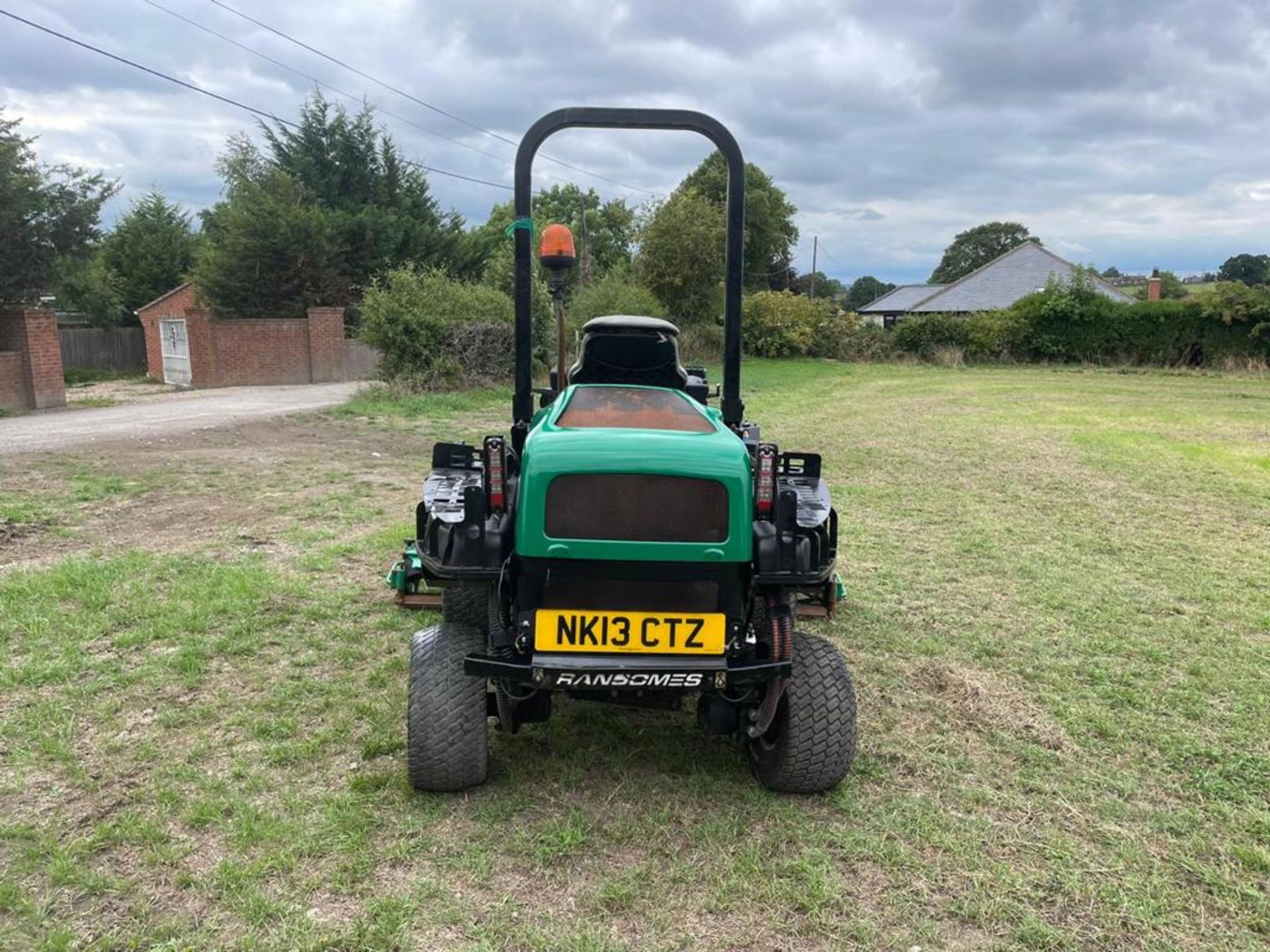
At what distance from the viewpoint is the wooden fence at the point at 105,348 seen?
24.5 m

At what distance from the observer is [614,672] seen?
9.41 feet

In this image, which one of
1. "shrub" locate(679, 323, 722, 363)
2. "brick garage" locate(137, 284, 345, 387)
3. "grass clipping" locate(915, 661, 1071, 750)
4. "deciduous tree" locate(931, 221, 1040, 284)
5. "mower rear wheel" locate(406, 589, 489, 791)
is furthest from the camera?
"deciduous tree" locate(931, 221, 1040, 284)

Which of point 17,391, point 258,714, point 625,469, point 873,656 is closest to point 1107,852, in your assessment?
point 873,656

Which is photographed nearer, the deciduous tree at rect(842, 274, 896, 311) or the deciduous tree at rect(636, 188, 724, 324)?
the deciduous tree at rect(636, 188, 724, 324)

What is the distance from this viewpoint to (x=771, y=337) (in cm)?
3044

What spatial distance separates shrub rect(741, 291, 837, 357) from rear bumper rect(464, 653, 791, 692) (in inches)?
1114

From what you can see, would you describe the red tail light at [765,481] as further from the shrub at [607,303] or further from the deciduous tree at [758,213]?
→ the deciduous tree at [758,213]

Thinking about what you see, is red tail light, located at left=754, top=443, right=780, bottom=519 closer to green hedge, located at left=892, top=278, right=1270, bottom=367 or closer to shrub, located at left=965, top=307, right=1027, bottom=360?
green hedge, located at left=892, top=278, right=1270, bottom=367

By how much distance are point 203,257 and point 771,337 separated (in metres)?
17.4

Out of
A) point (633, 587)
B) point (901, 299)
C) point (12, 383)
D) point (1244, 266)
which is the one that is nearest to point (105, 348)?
point (12, 383)

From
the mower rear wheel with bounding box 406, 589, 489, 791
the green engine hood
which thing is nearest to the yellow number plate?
the green engine hood

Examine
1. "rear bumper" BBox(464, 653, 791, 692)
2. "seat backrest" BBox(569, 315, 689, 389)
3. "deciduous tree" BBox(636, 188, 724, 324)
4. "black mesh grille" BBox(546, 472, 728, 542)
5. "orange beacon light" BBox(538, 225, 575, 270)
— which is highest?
"deciduous tree" BBox(636, 188, 724, 324)

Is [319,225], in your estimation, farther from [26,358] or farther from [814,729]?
[814,729]

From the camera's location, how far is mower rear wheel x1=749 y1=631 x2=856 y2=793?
315 centimetres
